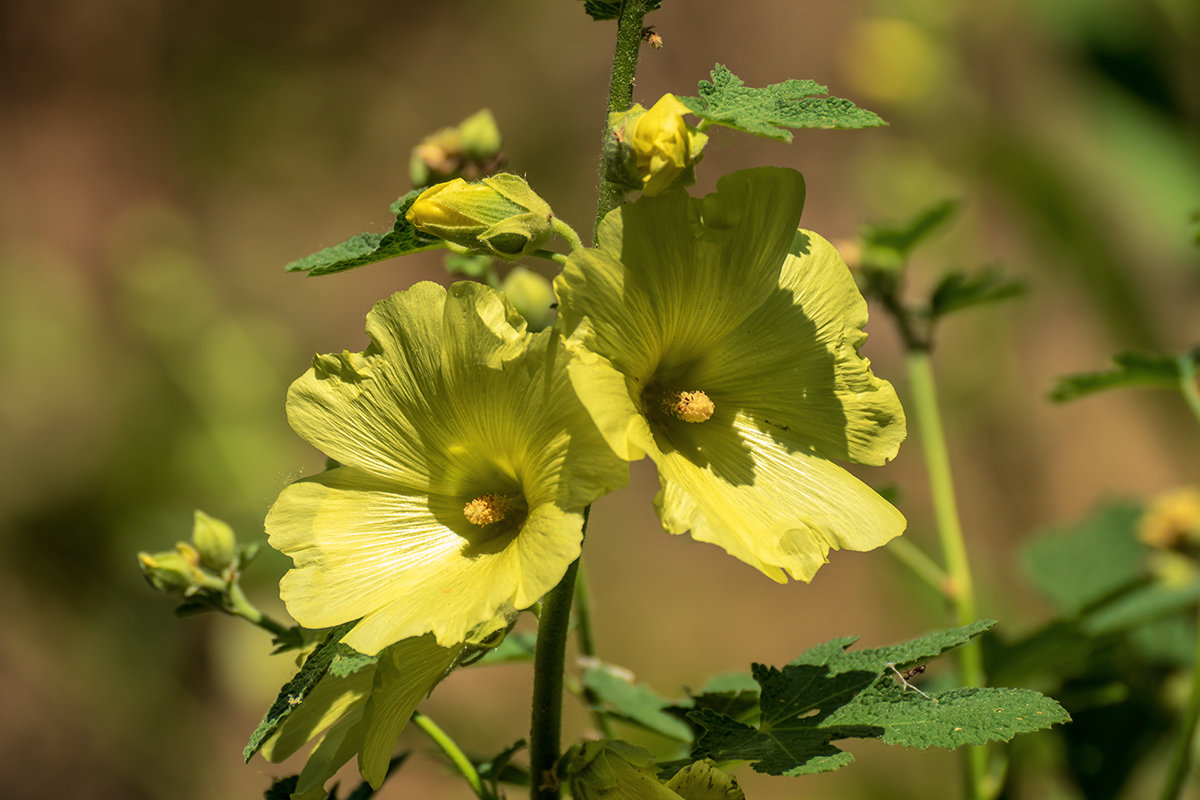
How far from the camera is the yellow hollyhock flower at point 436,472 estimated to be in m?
0.62

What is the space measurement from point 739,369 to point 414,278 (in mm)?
3205

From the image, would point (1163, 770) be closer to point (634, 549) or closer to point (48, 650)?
point (634, 549)

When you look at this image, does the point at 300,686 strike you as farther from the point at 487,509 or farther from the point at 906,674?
the point at 906,674

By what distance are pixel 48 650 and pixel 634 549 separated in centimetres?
185

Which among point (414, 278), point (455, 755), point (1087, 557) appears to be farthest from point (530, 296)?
point (414, 278)

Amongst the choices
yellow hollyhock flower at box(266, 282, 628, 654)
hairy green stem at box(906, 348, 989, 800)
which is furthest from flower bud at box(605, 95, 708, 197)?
hairy green stem at box(906, 348, 989, 800)

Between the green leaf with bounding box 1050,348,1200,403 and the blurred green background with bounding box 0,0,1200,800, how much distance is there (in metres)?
1.03

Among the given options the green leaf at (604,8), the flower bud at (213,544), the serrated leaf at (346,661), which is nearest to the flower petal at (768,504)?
the serrated leaf at (346,661)

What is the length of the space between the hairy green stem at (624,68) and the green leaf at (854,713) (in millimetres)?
362

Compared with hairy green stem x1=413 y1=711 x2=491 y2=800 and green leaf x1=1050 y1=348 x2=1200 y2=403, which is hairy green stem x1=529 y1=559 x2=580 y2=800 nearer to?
hairy green stem x1=413 y1=711 x2=491 y2=800

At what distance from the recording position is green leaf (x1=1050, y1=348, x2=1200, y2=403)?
1.14m

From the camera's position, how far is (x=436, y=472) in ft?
2.42

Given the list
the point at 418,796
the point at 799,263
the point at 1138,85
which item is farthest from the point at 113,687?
the point at 1138,85

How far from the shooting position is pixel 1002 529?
10.4ft
